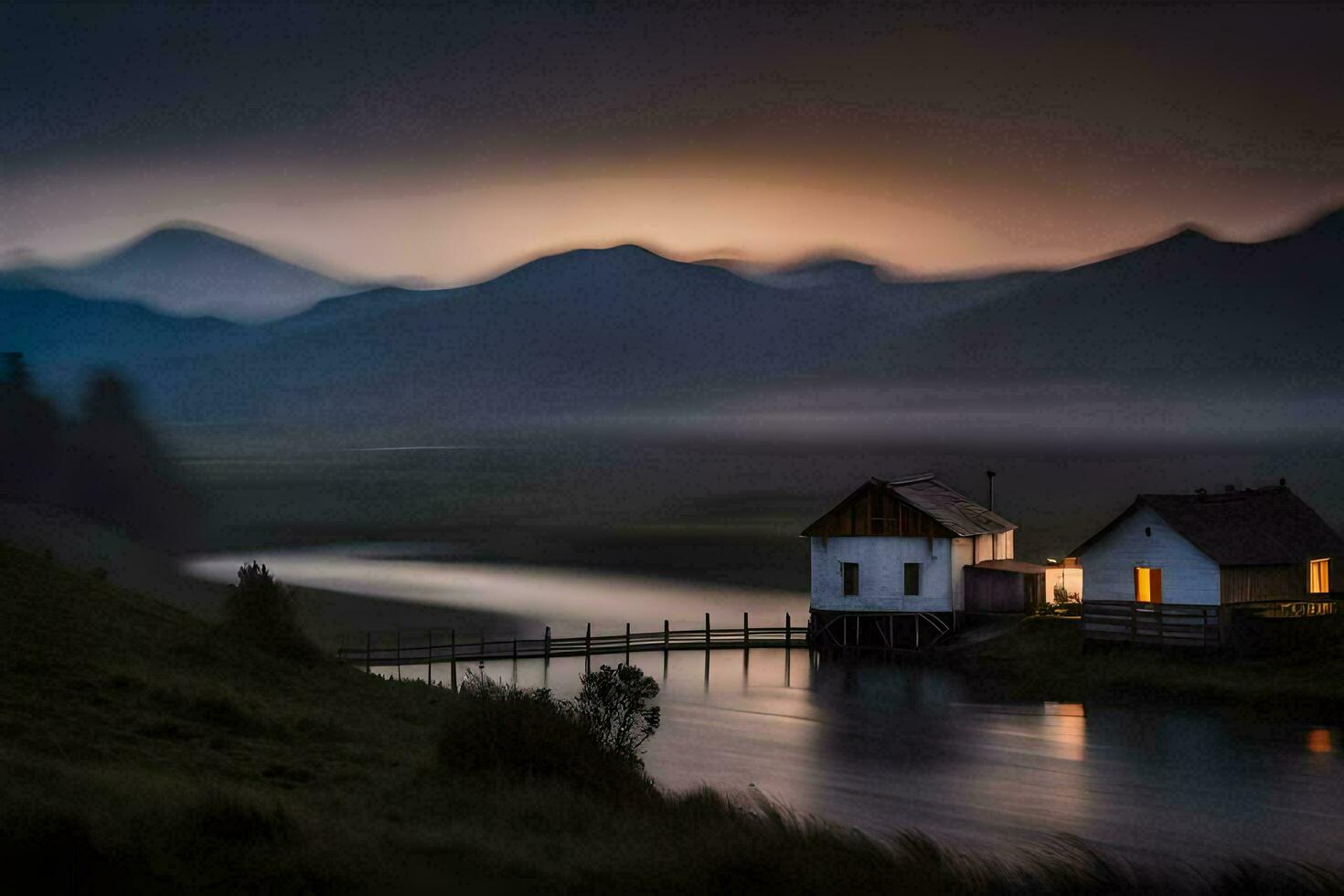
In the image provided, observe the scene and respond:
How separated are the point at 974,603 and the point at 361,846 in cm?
4345

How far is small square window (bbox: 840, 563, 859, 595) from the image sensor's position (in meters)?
56.8

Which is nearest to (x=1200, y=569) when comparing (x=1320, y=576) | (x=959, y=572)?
(x=1320, y=576)

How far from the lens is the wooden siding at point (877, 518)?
55.7m

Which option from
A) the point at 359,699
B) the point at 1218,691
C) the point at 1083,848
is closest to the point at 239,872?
the point at 1083,848

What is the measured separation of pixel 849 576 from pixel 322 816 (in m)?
41.6

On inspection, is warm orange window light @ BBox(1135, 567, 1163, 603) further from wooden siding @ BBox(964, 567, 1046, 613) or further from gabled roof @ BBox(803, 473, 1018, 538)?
gabled roof @ BBox(803, 473, 1018, 538)

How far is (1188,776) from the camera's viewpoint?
30.7m

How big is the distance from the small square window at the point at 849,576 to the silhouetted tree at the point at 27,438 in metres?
70.0

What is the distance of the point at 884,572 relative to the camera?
56344mm

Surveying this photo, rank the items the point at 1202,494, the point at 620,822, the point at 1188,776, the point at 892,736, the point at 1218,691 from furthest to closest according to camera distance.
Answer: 1. the point at 1202,494
2. the point at 1218,691
3. the point at 892,736
4. the point at 1188,776
5. the point at 620,822

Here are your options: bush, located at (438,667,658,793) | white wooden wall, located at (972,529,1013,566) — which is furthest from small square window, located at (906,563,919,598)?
bush, located at (438,667,658,793)

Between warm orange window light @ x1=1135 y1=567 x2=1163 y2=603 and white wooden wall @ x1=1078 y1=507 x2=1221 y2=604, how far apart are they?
0.15 meters

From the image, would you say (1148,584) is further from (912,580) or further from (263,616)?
(263,616)

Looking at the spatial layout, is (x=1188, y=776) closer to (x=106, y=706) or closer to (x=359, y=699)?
(x=359, y=699)
